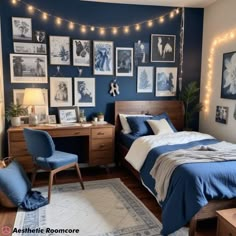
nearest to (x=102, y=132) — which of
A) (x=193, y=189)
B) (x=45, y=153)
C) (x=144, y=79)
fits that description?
(x=45, y=153)

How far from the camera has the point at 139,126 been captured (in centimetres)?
383

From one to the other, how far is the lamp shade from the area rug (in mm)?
1196

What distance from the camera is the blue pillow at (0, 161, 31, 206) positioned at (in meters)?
2.70

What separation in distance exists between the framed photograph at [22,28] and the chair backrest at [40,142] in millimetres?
1561

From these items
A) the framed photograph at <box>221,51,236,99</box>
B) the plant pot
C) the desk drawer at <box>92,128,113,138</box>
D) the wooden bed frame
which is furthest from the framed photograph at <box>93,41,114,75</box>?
the framed photograph at <box>221,51,236,99</box>

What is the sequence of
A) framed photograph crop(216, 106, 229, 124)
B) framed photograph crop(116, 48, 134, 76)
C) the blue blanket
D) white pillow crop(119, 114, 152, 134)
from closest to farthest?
the blue blanket < framed photograph crop(216, 106, 229, 124) < white pillow crop(119, 114, 152, 134) < framed photograph crop(116, 48, 134, 76)

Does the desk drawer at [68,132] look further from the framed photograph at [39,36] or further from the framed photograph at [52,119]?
the framed photograph at [39,36]

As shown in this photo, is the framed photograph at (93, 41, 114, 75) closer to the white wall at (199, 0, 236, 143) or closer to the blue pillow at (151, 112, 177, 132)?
the blue pillow at (151, 112, 177, 132)

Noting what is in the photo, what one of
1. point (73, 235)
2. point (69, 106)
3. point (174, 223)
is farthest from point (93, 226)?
point (69, 106)

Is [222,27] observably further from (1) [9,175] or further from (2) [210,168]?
(1) [9,175]

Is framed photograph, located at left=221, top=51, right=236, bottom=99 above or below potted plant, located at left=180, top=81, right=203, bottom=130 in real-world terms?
above

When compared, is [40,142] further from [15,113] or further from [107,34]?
[107,34]

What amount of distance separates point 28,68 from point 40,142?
1.46 meters

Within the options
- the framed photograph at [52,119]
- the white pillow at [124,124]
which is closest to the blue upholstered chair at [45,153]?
the framed photograph at [52,119]
